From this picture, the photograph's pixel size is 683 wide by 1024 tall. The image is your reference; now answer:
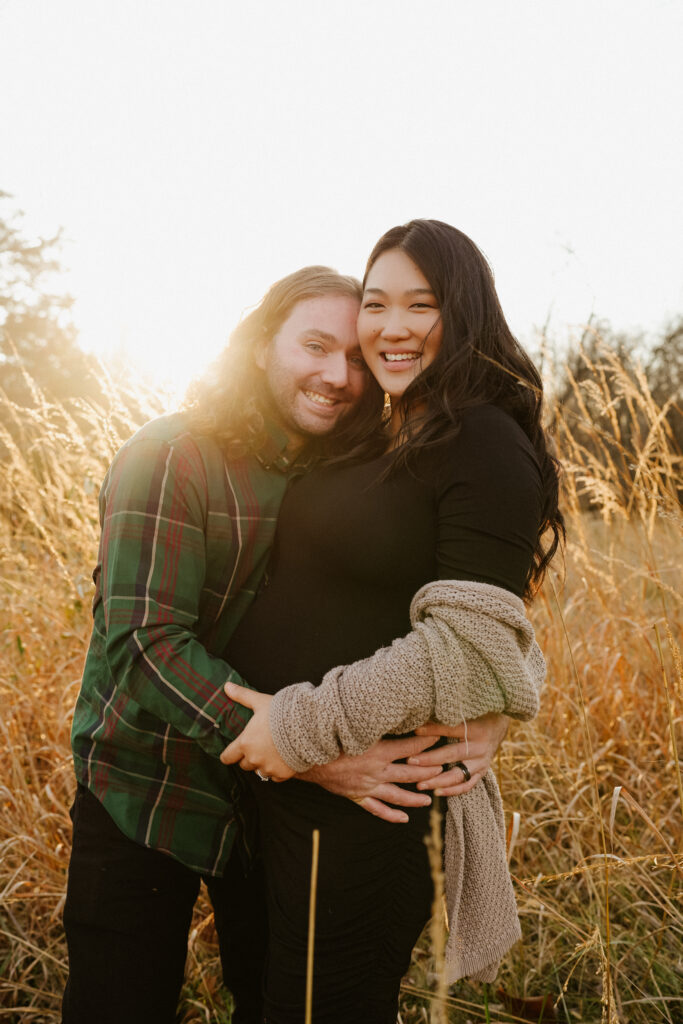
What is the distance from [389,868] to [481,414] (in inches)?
38.1

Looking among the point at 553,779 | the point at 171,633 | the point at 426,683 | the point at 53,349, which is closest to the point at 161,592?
the point at 171,633

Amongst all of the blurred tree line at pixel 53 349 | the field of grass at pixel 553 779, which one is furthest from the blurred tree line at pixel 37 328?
the field of grass at pixel 553 779

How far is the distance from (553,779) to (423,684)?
5.22ft

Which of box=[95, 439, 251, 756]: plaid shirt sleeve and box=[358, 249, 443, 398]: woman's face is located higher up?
box=[358, 249, 443, 398]: woman's face

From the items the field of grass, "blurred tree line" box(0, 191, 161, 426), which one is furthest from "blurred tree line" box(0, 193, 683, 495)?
the field of grass

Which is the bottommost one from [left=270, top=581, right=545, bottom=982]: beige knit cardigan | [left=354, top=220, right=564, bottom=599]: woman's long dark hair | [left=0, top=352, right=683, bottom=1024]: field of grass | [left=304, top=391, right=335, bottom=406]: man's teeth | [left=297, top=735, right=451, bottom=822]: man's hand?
[left=0, top=352, right=683, bottom=1024]: field of grass

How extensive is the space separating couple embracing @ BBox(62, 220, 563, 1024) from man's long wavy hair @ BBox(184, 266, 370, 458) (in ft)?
0.08

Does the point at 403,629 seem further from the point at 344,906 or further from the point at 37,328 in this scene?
the point at 37,328

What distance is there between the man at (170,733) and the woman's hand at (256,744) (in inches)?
1.2

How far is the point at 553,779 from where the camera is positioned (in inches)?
98.4

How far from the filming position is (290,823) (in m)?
Answer: 1.39

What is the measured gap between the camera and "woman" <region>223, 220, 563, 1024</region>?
1242 mm

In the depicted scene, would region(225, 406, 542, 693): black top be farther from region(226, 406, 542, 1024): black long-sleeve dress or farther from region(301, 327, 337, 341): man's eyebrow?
region(301, 327, 337, 341): man's eyebrow

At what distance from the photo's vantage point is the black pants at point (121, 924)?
1446mm
